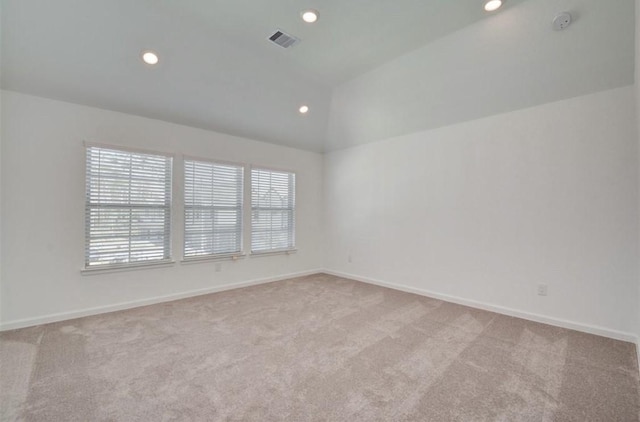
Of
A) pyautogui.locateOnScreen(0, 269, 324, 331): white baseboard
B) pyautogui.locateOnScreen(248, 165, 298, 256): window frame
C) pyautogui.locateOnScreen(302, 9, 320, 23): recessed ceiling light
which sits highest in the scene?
pyautogui.locateOnScreen(302, 9, 320, 23): recessed ceiling light

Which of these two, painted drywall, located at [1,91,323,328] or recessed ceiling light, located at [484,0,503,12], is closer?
recessed ceiling light, located at [484,0,503,12]

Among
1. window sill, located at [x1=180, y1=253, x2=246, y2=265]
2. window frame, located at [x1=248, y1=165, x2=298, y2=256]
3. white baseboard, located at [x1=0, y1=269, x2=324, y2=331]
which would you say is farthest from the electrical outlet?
window sill, located at [x1=180, y1=253, x2=246, y2=265]

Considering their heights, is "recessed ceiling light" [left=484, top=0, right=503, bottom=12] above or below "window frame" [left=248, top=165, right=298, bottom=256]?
Result: above

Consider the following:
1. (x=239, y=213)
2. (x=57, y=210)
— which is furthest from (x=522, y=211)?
(x=57, y=210)

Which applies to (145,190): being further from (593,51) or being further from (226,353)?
(593,51)

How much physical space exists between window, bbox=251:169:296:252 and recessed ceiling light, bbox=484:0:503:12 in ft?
11.9

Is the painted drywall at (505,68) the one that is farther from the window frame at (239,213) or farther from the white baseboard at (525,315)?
the white baseboard at (525,315)

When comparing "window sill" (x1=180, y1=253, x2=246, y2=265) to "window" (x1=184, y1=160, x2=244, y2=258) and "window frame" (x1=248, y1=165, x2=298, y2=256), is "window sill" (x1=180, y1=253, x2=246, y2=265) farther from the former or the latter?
"window frame" (x1=248, y1=165, x2=298, y2=256)

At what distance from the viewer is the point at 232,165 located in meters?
4.50

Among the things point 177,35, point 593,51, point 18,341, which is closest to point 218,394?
point 18,341

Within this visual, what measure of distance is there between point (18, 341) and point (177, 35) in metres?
3.31

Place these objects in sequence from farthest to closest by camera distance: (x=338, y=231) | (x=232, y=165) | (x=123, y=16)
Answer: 1. (x=338, y=231)
2. (x=232, y=165)
3. (x=123, y=16)

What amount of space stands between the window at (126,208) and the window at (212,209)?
0.91 ft

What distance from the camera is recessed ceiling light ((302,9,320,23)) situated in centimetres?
256
